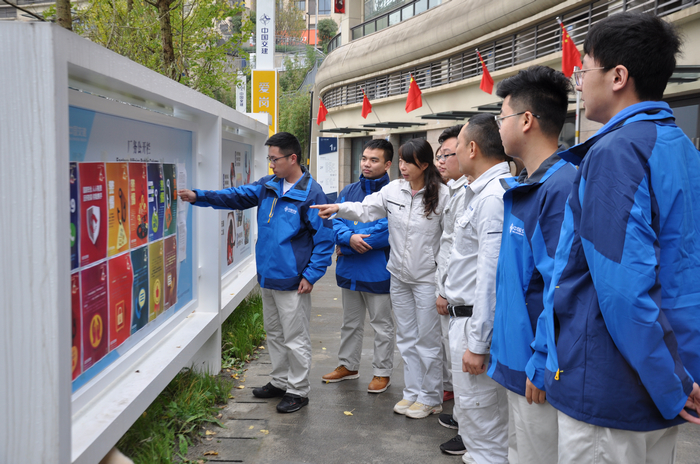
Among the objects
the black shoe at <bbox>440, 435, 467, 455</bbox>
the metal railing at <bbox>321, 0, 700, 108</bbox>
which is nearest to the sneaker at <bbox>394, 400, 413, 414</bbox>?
the black shoe at <bbox>440, 435, 467, 455</bbox>

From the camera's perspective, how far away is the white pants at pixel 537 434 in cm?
222

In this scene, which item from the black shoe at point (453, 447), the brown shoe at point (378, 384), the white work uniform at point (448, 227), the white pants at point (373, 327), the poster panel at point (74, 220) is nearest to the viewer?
the poster panel at point (74, 220)

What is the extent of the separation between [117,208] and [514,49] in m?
14.6

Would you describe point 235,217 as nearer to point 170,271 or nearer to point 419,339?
point 170,271

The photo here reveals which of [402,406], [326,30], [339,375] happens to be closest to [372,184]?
[339,375]

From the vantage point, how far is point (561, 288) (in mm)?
1896

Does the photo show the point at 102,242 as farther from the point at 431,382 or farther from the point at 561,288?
the point at 431,382

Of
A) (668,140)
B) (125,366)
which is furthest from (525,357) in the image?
(125,366)

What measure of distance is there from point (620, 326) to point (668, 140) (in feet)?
1.83

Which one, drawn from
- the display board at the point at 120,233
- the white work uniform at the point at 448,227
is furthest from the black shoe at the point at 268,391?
the white work uniform at the point at 448,227

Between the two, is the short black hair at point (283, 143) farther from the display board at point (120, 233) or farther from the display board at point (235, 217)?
the display board at point (235, 217)

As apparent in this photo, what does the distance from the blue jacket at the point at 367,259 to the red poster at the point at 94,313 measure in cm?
230

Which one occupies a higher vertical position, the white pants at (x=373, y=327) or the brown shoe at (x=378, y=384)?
the white pants at (x=373, y=327)

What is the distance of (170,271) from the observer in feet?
14.1
